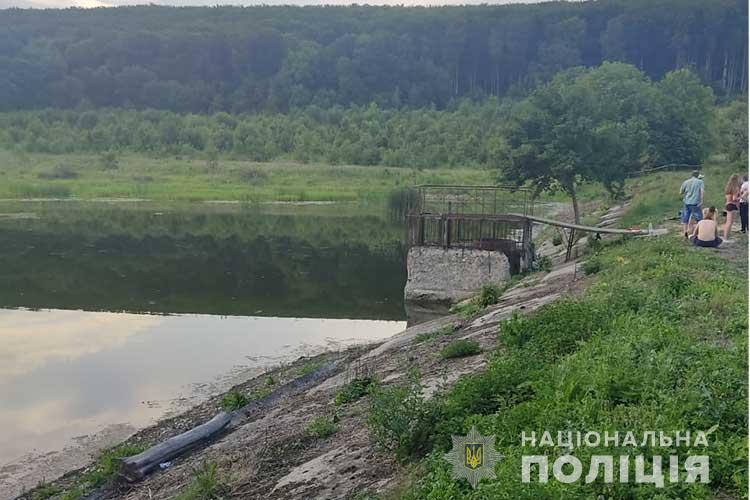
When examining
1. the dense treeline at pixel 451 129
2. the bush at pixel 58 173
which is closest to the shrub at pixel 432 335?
the dense treeline at pixel 451 129

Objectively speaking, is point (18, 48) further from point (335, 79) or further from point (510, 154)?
point (510, 154)

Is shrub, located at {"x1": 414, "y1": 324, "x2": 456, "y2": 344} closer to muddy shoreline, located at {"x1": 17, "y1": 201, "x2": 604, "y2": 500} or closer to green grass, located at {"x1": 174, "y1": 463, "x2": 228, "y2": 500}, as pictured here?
muddy shoreline, located at {"x1": 17, "y1": 201, "x2": 604, "y2": 500}

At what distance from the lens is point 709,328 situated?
10.9 metres

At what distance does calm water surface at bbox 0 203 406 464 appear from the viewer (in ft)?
67.6

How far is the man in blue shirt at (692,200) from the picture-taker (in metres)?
20.8

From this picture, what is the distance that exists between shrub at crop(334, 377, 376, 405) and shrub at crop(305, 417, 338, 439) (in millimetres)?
1291

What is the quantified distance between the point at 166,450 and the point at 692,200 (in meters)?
15.1

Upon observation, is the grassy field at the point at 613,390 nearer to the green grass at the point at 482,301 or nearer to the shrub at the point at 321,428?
the shrub at the point at 321,428

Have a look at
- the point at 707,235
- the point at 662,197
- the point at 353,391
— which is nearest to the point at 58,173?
the point at 662,197

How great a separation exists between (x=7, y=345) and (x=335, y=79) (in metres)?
142

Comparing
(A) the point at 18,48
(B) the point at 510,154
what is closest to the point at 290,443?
(B) the point at 510,154

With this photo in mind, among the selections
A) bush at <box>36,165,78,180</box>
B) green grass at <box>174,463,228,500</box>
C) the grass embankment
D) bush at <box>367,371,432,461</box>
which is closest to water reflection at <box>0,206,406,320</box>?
the grass embankment

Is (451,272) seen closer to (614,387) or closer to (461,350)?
(461,350)

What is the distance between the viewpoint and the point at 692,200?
68.9 feet
